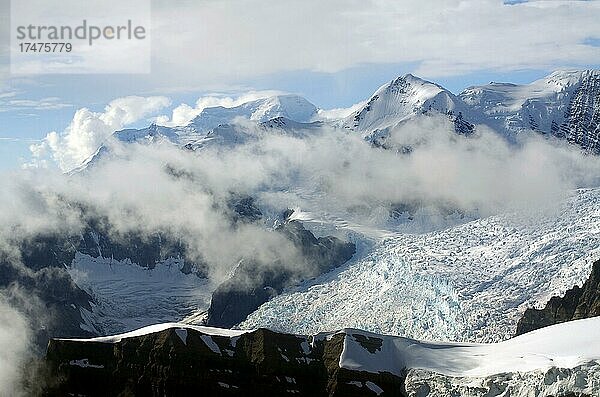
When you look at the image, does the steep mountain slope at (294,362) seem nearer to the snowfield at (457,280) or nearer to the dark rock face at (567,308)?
the dark rock face at (567,308)

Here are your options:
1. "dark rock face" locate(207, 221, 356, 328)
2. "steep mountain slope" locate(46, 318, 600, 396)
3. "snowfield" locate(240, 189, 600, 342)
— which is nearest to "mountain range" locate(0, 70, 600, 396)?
"steep mountain slope" locate(46, 318, 600, 396)

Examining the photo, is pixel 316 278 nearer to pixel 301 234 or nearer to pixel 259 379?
pixel 301 234

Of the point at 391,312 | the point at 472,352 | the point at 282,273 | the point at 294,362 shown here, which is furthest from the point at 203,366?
the point at 282,273

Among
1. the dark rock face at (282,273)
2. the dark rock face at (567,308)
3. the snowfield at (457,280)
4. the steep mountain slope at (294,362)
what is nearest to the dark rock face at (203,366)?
the steep mountain slope at (294,362)

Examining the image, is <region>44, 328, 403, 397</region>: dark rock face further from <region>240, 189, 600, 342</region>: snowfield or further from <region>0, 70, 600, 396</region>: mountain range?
<region>240, 189, 600, 342</region>: snowfield

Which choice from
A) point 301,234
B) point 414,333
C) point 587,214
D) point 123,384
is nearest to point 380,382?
point 123,384

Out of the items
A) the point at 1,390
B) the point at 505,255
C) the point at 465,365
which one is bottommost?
the point at 1,390
